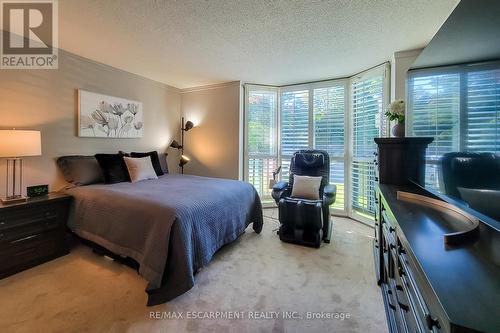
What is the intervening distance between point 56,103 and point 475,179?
3997mm

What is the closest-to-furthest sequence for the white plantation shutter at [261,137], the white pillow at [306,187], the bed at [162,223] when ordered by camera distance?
the bed at [162,223]
the white pillow at [306,187]
the white plantation shutter at [261,137]

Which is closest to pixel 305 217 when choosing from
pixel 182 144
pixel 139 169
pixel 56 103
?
pixel 139 169

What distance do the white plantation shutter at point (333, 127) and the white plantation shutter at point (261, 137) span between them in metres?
0.79

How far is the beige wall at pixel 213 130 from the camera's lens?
13.5 feet

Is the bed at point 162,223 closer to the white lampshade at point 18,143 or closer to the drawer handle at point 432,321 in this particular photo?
the white lampshade at point 18,143

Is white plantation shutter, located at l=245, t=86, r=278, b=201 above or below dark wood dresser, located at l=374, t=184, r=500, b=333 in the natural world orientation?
above

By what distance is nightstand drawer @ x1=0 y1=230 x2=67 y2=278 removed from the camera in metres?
2.12

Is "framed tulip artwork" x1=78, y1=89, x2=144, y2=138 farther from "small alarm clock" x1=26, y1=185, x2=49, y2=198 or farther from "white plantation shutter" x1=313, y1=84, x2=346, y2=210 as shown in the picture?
"white plantation shutter" x1=313, y1=84, x2=346, y2=210

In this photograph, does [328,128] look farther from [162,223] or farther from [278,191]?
[162,223]

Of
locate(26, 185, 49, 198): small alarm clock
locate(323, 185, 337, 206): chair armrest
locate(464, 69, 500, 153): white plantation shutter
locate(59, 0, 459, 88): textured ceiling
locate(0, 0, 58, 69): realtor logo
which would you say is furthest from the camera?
locate(323, 185, 337, 206): chair armrest

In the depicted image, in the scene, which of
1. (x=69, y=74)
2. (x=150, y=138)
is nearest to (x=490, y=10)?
(x=69, y=74)

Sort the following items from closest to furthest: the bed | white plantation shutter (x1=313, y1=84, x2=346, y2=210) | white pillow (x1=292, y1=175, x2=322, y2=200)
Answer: the bed, white pillow (x1=292, y1=175, x2=322, y2=200), white plantation shutter (x1=313, y1=84, x2=346, y2=210)

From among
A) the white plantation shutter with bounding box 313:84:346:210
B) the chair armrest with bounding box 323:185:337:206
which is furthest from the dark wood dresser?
the white plantation shutter with bounding box 313:84:346:210

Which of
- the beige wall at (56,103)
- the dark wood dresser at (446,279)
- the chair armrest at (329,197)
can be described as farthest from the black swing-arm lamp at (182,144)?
the dark wood dresser at (446,279)
